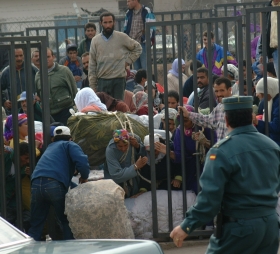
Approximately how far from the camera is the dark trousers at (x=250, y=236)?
5.94m

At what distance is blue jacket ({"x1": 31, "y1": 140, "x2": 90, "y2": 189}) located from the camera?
892 cm

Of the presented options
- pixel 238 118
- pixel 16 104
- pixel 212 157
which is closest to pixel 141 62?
pixel 16 104

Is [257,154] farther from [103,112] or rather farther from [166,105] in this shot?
[103,112]

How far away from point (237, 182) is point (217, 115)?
2977 millimetres

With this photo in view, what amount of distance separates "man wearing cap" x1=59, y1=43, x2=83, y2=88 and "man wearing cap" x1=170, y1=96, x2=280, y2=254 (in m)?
8.61

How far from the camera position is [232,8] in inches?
635

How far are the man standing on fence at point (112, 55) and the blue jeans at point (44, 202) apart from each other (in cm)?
389

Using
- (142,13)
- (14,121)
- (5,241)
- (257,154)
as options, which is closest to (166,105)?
(14,121)

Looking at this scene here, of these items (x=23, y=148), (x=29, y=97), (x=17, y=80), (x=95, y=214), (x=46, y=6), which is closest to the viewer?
(x=95, y=214)

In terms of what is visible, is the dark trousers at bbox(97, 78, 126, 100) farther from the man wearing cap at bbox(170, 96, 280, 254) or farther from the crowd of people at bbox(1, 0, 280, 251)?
the man wearing cap at bbox(170, 96, 280, 254)

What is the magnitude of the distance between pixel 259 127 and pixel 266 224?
316 centimetres

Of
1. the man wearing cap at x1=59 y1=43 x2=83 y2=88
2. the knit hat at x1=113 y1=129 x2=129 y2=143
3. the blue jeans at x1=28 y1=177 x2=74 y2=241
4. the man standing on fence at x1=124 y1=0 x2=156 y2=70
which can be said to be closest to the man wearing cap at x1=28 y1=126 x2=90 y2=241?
the blue jeans at x1=28 y1=177 x2=74 y2=241

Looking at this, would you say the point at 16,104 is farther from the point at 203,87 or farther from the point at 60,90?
the point at 60,90

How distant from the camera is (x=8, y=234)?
18.6 feet
